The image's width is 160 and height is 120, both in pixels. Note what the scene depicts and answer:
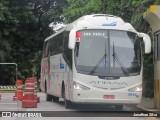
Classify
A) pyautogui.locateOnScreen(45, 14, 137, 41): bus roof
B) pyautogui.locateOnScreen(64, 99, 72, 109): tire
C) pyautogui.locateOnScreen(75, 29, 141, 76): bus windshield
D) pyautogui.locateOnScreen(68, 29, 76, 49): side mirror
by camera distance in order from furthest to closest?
pyautogui.locateOnScreen(64, 99, 72, 109): tire < pyautogui.locateOnScreen(45, 14, 137, 41): bus roof < pyautogui.locateOnScreen(75, 29, 141, 76): bus windshield < pyautogui.locateOnScreen(68, 29, 76, 49): side mirror

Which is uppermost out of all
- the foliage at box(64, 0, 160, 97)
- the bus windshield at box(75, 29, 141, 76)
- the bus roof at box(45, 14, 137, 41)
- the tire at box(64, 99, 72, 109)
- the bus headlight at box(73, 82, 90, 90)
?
the foliage at box(64, 0, 160, 97)

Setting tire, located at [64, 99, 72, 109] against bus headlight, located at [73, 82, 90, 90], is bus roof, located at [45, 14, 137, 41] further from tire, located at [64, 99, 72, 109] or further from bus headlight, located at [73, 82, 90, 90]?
tire, located at [64, 99, 72, 109]

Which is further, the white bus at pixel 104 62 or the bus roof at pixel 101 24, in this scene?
the bus roof at pixel 101 24

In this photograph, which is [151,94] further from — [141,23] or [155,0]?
[155,0]

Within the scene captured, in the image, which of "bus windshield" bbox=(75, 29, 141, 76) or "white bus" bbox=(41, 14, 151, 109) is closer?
"white bus" bbox=(41, 14, 151, 109)

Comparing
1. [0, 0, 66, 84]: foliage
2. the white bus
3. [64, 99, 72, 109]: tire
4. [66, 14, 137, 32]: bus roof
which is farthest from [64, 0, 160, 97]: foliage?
[0, 0, 66, 84]: foliage

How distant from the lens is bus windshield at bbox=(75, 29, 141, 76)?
17.0m

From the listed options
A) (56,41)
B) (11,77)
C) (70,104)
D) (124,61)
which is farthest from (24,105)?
(11,77)

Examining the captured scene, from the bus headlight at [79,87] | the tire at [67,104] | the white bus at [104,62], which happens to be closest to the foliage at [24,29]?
the tire at [67,104]

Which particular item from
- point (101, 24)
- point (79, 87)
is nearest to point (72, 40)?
point (101, 24)

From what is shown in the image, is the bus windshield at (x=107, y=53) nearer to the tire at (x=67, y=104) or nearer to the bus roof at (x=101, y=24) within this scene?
the bus roof at (x=101, y=24)

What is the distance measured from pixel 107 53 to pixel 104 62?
0.37m

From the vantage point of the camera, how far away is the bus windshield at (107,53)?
1695 centimetres

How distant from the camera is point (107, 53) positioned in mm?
17062
